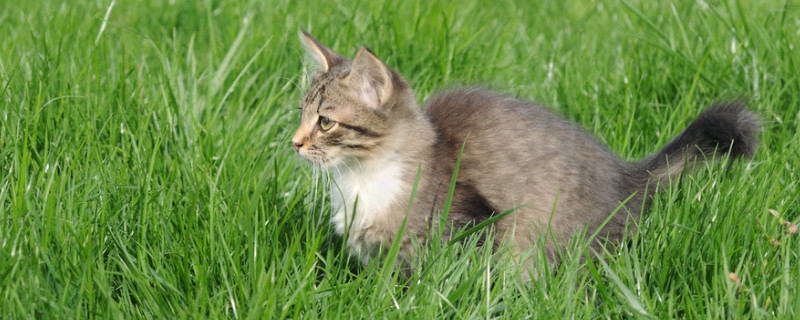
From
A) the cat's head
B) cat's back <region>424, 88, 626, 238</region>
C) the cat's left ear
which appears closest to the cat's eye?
the cat's head

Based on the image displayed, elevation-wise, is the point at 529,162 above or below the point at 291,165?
above

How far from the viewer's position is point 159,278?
2.26 metres

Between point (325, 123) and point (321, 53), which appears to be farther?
point (321, 53)

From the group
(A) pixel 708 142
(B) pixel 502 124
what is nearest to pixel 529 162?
(B) pixel 502 124

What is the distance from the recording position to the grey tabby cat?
2670 mm

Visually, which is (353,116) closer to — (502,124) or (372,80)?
(372,80)

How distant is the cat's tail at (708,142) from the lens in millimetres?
→ 2840

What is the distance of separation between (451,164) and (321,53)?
2.14 ft

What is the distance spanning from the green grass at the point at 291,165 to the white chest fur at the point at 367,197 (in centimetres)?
10

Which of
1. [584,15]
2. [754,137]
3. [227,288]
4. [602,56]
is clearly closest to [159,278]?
[227,288]

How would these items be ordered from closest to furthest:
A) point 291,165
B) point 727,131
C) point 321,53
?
point 727,131 < point 321,53 < point 291,165

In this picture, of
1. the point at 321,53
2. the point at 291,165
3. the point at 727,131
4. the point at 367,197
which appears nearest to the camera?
the point at 367,197

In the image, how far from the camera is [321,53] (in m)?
2.94

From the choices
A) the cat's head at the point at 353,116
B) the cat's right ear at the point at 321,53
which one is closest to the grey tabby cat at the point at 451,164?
the cat's head at the point at 353,116
